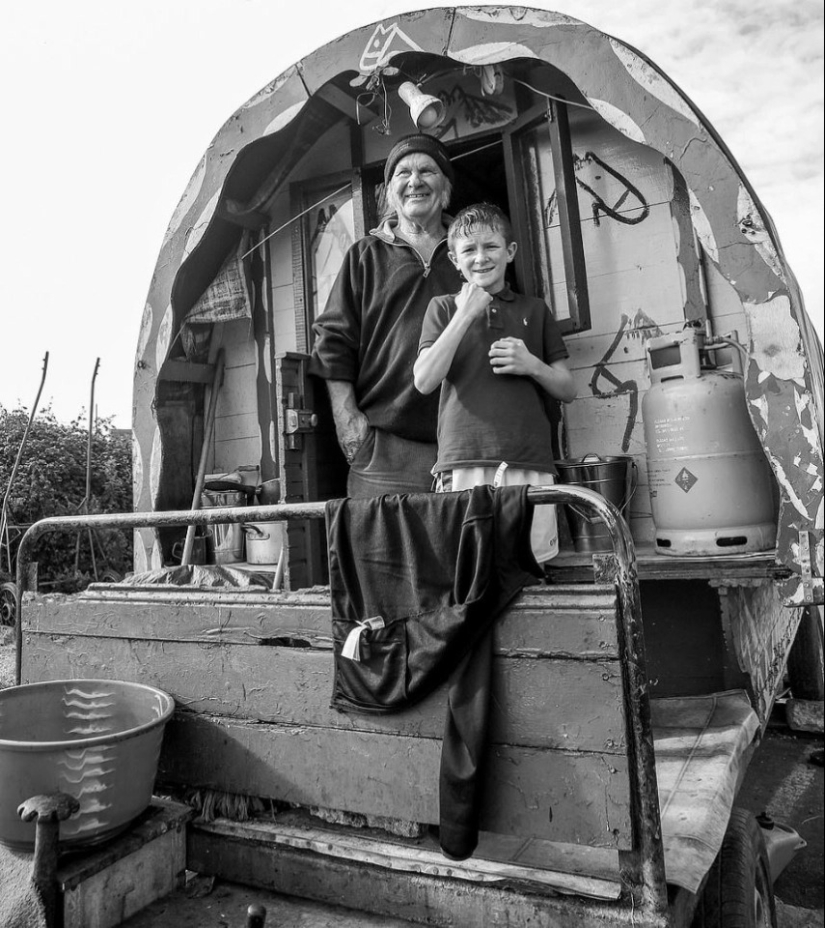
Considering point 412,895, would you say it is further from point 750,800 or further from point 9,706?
point 750,800

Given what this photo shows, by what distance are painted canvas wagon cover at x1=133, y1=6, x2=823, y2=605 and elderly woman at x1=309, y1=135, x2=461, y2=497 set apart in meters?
0.58

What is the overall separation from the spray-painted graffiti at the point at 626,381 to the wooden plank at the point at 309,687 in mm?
2235

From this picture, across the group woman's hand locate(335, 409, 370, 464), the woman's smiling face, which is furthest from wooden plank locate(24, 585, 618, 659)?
the woman's smiling face

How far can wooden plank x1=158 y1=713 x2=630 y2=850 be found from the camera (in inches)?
72.5

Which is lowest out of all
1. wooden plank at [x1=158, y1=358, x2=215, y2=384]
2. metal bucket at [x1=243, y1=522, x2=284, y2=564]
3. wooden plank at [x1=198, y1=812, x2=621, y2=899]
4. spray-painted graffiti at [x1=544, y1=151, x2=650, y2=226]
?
wooden plank at [x1=198, y1=812, x2=621, y2=899]

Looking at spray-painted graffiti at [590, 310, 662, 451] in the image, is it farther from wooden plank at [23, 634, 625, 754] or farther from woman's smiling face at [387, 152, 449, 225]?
wooden plank at [23, 634, 625, 754]

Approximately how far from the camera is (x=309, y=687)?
7.40 feet

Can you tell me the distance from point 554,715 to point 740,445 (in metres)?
1.92

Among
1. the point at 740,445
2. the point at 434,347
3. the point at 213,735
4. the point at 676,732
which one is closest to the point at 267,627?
the point at 213,735

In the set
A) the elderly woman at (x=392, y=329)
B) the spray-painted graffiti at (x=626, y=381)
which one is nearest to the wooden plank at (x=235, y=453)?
the elderly woman at (x=392, y=329)

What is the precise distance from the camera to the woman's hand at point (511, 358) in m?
2.89

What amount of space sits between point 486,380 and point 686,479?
1149 millimetres

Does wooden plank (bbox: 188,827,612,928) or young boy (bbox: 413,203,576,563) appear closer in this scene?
wooden plank (bbox: 188,827,612,928)

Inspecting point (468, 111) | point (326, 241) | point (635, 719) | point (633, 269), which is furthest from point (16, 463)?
point (633, 269)
